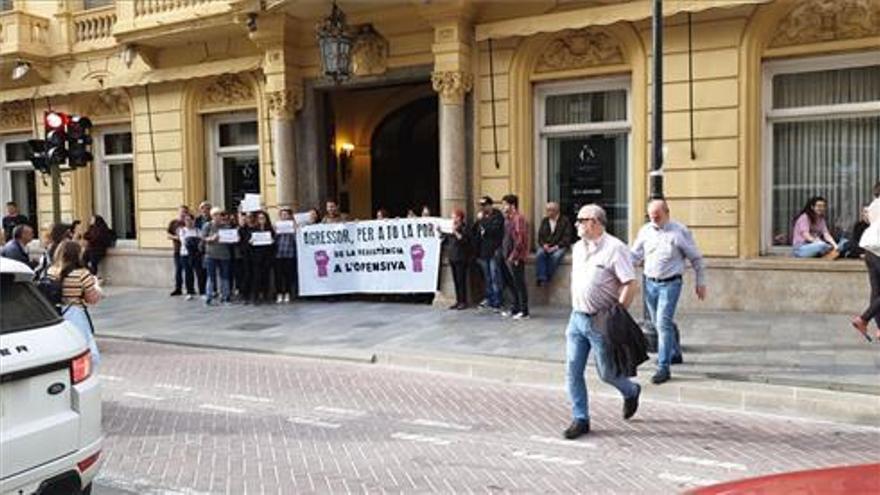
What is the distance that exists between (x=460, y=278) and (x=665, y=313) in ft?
18.6

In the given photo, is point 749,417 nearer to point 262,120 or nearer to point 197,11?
point 262,120

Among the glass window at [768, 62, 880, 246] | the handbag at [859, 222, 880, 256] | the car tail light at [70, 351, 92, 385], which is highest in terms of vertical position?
the glass window at [768, 62, 880, 246]

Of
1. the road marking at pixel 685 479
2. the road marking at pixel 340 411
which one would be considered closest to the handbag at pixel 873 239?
the road marking at pixel 685 479

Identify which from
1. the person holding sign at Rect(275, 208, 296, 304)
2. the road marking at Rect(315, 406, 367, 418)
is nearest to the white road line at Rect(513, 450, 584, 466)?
the road marking at Rect(315, 406, 367, 418)

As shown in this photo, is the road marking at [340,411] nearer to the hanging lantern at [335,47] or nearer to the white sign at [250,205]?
the hanging lantern at [335,47]

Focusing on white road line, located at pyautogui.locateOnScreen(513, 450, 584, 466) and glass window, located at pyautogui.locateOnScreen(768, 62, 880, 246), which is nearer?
white road line, located at pyautogui.locateOnScreen(513, 450, 584, 466)

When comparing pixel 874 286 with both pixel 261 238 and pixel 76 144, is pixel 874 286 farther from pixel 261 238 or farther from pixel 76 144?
pixel 76 144

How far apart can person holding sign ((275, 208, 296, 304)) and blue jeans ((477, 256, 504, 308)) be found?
3734mm

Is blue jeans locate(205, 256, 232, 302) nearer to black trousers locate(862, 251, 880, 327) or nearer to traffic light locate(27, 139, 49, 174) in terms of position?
traffic light locate(27, 139, 49, 174)

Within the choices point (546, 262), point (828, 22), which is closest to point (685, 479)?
point (546, 262)

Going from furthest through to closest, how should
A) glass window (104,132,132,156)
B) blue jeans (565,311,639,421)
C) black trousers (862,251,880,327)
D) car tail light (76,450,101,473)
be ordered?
glass window (104,132,132,156)
black trousers (862,251,880,327)
blue jeans (565,311,639,421)
car tail light (76,450,101,473)

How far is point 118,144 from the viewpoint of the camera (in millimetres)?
19281

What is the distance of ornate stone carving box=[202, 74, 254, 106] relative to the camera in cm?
1709

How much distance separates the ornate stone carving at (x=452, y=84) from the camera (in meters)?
14.0
